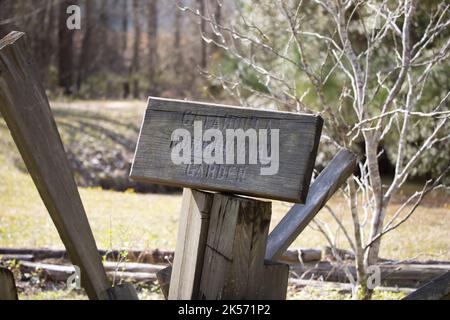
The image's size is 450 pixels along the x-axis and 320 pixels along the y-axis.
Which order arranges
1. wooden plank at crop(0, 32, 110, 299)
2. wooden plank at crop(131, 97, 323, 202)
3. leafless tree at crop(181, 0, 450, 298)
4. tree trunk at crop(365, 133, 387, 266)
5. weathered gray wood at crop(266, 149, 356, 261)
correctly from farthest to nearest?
tree trunk at crop(365, 133, 387, 266) → leafless tree at crop(181, 0, 450, 298) → weathered gray wood at crop(266, 149, 356, 261) → wooden plank at crop(131, 97, 323, 202) → wooden plank at crop(0, 32, 110, 299)

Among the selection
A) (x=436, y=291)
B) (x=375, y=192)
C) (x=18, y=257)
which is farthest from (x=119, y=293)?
(x=18, y=257)

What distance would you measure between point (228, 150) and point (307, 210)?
59 centimetres

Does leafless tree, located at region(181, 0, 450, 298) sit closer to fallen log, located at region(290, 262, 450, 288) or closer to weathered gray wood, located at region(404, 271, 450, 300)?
fallen log, located at region(290, 262, 450, 288)

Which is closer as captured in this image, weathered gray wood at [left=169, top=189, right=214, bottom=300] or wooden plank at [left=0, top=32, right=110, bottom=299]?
wooden plank at [left=0, top=32, right=110, bottom=299]

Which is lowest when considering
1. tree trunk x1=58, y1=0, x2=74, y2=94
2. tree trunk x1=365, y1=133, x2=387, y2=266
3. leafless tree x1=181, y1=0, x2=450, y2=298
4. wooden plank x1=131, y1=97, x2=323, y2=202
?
wooden plank x1=131, y1=97, x2=323, y2=202

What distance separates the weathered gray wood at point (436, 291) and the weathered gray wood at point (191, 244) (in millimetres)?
714

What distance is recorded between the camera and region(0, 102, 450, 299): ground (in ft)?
23.6

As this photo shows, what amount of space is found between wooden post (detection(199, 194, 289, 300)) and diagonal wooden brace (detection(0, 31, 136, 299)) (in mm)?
369

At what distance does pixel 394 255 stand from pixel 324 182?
15.4ft

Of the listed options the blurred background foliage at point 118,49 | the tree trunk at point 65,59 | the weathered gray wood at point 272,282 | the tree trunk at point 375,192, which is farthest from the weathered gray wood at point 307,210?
→ the tree trunk at point 65,59

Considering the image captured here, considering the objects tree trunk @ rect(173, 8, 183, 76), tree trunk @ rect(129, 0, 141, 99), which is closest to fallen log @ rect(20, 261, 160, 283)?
tree trunk @ rect(129, 0, 141, 99)

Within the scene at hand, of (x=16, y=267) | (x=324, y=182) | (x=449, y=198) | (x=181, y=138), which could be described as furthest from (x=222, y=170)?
(x=449, y=198)

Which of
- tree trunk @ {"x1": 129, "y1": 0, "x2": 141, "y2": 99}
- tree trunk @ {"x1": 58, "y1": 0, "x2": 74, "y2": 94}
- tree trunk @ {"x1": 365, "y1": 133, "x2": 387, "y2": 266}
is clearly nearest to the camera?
tree trunk @ {"x1": 365, "y1": 133, "x2": 387, "y2": 266}

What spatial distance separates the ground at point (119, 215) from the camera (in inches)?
283
